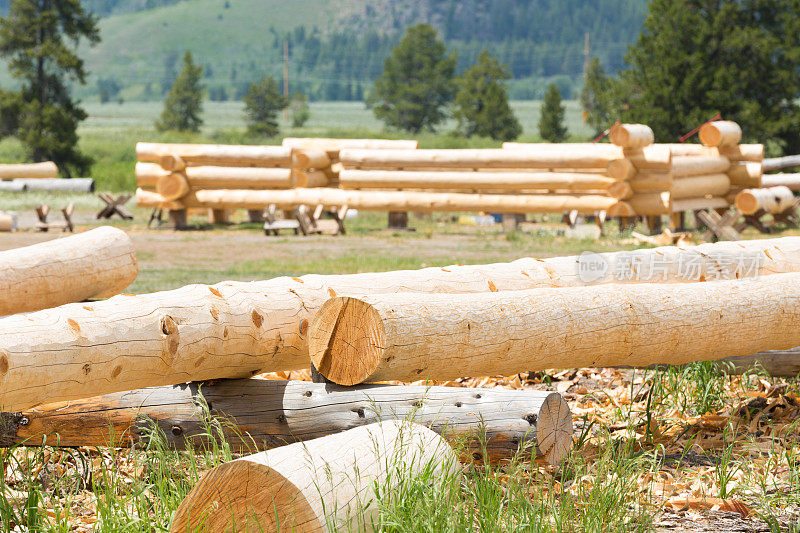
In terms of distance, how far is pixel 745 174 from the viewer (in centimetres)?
1708

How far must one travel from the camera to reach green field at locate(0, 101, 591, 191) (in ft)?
132

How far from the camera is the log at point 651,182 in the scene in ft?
51.8

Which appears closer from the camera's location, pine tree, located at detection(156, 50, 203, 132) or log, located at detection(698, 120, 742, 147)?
log, located at detection(698, 120, 742, 147)

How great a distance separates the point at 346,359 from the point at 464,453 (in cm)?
61

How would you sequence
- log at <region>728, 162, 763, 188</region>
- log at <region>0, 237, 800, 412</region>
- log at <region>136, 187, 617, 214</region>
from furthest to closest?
log at <region>136, 187, 617, 214</region>
log at <region>728, 162, 763, 188</region>
log at <region>0, 237, 800, 412</region>

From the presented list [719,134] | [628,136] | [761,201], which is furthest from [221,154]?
[761,201]

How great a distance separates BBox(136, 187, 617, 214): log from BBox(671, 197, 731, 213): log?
1.06 m

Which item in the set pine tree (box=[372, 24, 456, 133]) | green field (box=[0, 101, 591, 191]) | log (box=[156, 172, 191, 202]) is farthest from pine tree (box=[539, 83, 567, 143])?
pine tree (box=[372, 24, 456, 133])

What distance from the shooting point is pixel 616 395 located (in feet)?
18.1

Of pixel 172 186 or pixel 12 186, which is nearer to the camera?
pixel 172 186

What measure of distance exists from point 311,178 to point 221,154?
5.94 feet

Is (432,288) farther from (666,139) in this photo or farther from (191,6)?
(191,6)

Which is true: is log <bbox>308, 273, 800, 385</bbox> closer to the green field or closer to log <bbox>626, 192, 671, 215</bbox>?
log <bbox>626, 192, 671, 215</bbox>

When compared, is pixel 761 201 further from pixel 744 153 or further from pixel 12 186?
pixel 12 186
